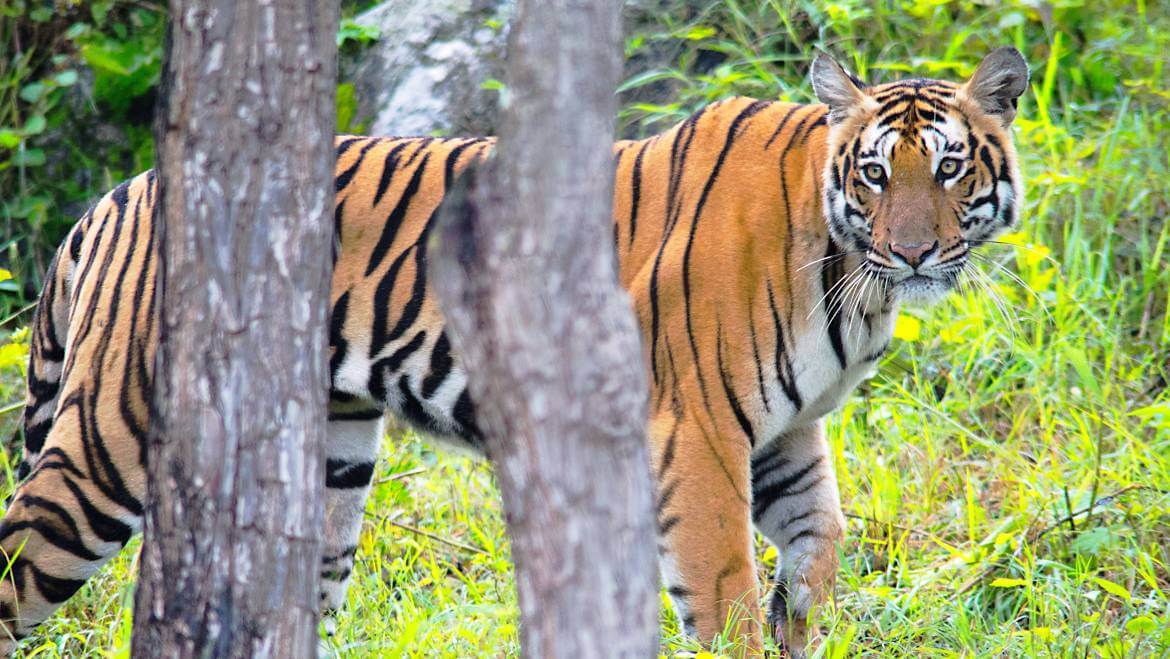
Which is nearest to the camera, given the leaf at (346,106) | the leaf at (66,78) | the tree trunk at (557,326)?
the tree trunk at (557,326)

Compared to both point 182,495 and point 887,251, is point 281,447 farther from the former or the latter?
point 887,251

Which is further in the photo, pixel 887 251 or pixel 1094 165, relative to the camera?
pixel 1094 165

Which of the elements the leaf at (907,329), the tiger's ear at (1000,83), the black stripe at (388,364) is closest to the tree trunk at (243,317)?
the black stripe at (388,364)

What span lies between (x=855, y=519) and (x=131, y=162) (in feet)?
13.1

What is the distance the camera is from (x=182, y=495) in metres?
2.43

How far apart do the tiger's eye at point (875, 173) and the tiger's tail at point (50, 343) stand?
2.27 m

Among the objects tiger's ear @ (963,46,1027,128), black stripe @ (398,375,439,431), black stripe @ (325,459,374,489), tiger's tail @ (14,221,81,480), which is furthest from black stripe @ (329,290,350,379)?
tiger's ear @ (963,46,1027,128)

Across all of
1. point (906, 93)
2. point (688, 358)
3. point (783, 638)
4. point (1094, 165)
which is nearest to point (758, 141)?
point (906, 93)

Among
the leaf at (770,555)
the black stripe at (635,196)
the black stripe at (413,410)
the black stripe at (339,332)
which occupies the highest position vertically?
the black stripe at (635,196)

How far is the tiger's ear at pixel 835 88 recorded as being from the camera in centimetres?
358

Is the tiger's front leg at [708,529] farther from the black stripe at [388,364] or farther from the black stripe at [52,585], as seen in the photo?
the black stripe at [52,585]

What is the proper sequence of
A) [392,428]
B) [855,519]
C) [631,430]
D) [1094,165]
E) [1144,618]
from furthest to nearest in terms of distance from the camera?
[1094,165]
[392,428]
[855,519]
[1144,618]
[631,430]

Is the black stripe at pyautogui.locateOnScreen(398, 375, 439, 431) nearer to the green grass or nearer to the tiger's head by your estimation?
the green grass

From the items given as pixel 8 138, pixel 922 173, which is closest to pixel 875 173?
pixel 922 173
